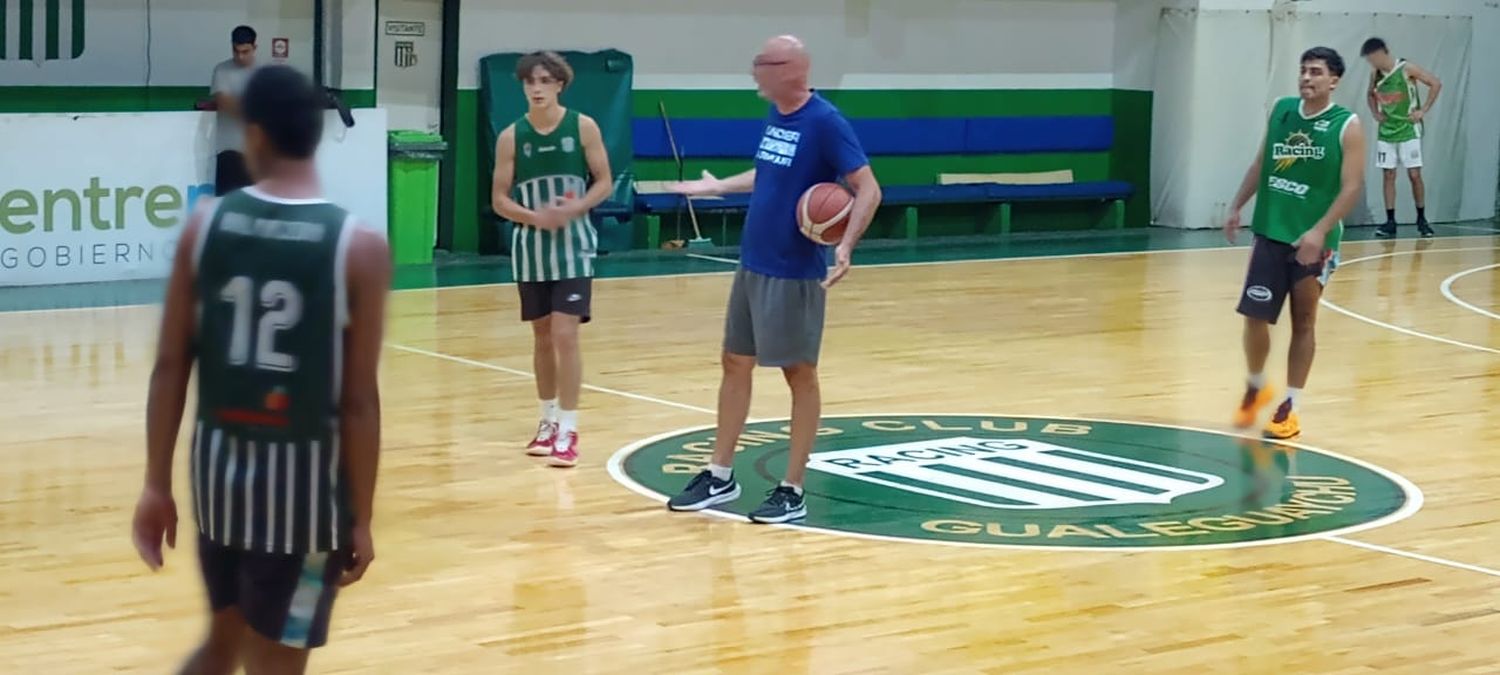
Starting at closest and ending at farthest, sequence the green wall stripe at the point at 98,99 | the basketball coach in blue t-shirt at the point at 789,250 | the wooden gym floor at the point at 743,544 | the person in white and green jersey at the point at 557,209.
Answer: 1. the wooden gym floor at the point at 743,544
2. the basketball coach in blue t-shirt at the point at 789,250
3. the person in white and green jersey at the point at 557,209
4. the green wall stripe at the point at 98,99

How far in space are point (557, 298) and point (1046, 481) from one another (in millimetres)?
2169

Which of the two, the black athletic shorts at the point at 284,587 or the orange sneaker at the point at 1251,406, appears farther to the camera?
the orange sneaker at the point at 1251,406

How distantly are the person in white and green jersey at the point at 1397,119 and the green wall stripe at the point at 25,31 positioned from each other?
12.5 meters

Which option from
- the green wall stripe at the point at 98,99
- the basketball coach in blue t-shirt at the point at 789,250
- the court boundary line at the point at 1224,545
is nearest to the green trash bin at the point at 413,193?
the green wall stripe at the point at 98,99

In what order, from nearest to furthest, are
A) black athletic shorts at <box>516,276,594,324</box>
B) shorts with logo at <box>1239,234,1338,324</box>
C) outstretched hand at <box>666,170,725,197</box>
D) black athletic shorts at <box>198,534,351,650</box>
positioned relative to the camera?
black athletic shorts at <box>198,534,351,650</box>
outstretched hand at <box>666,170,725,197</box>
black athletic shorts at <box>516,276,594,324</box>
shorts with logo at <box>1239,234,1338,324</box>

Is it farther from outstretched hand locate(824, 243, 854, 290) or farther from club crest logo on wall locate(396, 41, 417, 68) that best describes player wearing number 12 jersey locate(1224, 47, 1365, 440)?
club crest logo on wall locate(396, 41, 417, 68)

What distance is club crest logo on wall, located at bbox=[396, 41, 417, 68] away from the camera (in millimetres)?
17453

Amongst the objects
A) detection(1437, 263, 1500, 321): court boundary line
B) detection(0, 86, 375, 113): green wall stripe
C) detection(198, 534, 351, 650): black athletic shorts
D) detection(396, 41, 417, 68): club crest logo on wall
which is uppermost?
detection(396, 41, 417, 68): club crest logo on wall

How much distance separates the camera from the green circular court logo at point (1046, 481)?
798cm

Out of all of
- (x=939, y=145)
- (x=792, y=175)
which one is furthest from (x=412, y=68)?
(x=792, y=175)

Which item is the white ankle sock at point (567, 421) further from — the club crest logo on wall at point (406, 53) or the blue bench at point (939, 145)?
the blue bench at point (939, 145)

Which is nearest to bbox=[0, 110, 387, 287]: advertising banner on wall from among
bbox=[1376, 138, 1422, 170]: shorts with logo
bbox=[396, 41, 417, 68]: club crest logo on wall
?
bbox=[396, 41, 417, 68]: club crest logo on wall

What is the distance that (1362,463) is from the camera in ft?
30.9

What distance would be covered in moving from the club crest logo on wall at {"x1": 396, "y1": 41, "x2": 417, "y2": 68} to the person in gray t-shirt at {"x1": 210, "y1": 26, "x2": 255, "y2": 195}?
142 cm
